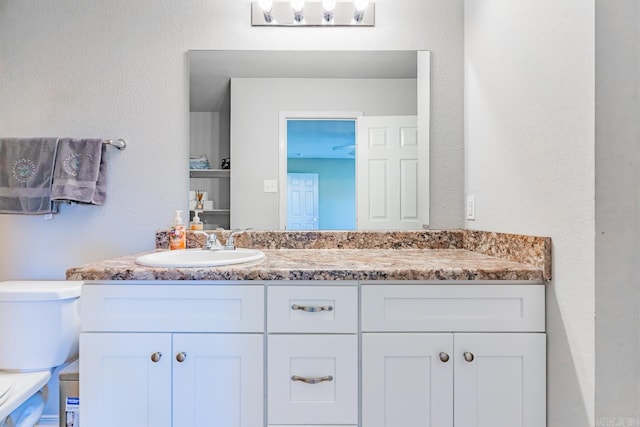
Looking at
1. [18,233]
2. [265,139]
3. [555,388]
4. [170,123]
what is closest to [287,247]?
[265,139]

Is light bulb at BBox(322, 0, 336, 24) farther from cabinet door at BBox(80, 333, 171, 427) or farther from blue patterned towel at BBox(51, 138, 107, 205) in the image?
cabinet door at BBox(80, 333, 171, 427)

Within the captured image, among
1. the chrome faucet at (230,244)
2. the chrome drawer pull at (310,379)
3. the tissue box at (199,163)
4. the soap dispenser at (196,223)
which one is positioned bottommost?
the chrome drawer pull at (310,379)

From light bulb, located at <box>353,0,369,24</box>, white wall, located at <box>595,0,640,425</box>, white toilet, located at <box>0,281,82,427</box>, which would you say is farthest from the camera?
light bulb, located at <box>353,0,369,24</box>

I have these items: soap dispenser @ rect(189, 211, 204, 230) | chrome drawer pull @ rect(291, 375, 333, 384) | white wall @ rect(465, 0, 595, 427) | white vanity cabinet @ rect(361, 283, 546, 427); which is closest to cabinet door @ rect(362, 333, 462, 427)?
white vanity cabinet @ rect(361, 283, 546, 427)

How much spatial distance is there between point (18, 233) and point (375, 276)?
168cm

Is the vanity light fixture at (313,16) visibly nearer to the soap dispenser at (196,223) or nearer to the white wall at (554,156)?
the white wall at (554,156)

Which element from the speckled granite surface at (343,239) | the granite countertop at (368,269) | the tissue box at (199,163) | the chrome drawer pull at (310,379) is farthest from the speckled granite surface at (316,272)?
the tissue box at (199,163)

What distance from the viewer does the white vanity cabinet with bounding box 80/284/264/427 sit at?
110 centimetres

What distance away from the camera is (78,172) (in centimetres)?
159

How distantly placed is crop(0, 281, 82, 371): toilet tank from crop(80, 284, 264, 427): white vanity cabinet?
333 mm

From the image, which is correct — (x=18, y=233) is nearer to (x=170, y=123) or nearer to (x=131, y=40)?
(x=170, y=123)

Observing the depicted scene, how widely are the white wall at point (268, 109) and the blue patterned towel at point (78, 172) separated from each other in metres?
0.60

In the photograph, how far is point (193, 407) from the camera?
110 cm

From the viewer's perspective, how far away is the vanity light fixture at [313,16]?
5.45 feet
